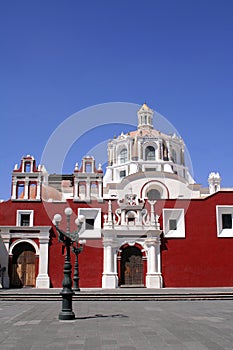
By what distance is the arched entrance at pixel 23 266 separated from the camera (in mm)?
22719

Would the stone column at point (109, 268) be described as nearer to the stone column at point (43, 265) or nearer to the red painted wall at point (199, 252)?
the red painted wall at point (199, 252)

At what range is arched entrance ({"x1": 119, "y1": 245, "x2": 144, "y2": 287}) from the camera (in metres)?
23.1

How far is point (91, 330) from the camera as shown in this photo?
340 inches

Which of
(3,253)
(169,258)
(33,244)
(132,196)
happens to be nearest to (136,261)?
(169,258)

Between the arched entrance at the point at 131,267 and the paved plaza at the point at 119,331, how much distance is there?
1102 cm

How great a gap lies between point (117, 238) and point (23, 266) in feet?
17.0

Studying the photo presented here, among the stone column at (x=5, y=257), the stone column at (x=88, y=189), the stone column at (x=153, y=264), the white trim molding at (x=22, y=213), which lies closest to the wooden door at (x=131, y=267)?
the stone column at (x=153, y=264)

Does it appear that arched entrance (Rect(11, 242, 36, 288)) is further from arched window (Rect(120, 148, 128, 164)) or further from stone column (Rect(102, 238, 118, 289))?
arched window (Rect(120, 148, 128, 164))

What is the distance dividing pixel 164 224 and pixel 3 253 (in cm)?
880

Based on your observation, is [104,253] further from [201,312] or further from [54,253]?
[201,312]

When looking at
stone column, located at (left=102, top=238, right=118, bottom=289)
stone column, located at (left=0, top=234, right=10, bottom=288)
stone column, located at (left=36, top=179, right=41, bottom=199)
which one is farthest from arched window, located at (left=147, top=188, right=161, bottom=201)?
stone column, located at (left=0, top=234, right=10, bottom=288)

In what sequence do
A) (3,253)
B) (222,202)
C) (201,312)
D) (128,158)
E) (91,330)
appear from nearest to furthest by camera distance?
1. (91,330)
2. (201,312)
3. (3,253)
4. (222,202)
5. (128,158)

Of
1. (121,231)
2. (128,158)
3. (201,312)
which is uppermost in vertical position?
(128,158)

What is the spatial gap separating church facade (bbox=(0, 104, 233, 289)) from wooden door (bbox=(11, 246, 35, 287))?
5 cm
